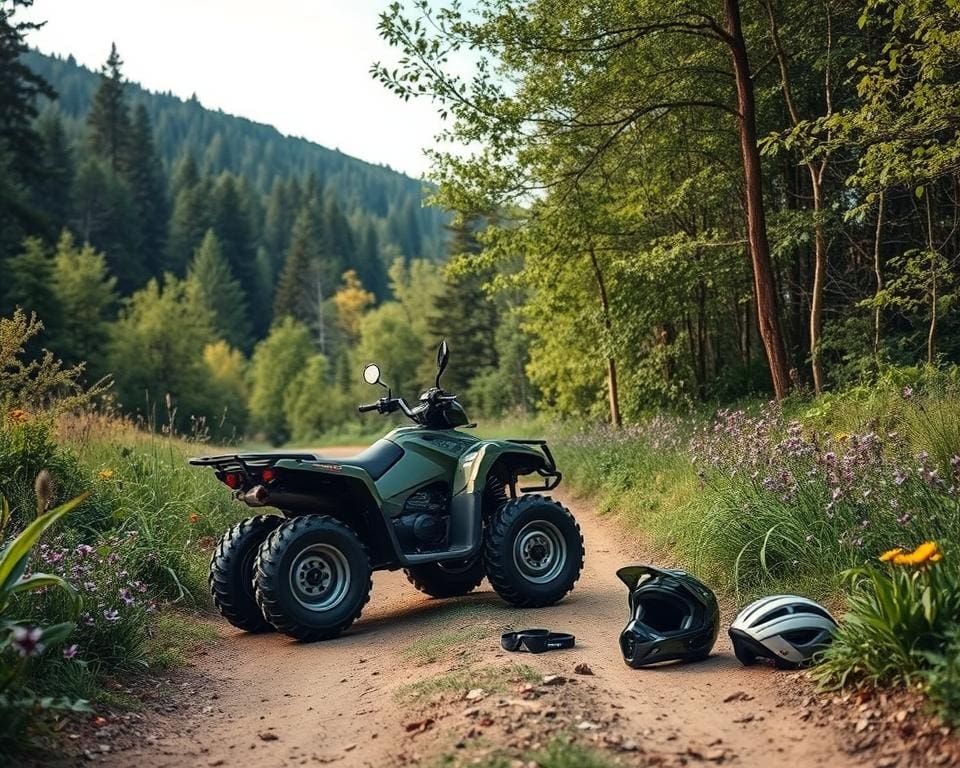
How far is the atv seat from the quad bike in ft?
0.04

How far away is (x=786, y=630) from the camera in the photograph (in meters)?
5.30

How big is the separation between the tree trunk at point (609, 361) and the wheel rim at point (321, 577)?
1313cm

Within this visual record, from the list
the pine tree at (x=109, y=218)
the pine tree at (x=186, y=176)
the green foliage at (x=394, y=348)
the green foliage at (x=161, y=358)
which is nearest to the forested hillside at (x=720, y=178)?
the green foliage at (x=161, y=358)

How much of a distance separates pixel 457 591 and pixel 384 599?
32.7 inches

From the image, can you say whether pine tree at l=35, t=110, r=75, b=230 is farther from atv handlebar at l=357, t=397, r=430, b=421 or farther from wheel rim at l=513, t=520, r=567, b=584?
wheel rim at l=513, t=520, r=567, b=584

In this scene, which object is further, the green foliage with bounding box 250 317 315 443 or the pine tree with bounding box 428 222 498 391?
the green foliage with bounding box 250 317 315 443

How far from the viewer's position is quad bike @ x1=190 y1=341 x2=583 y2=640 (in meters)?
6.85

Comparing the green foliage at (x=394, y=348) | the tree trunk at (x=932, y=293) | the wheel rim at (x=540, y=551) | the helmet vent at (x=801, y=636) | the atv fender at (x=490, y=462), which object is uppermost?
the green foliage at (x=394, y=348)

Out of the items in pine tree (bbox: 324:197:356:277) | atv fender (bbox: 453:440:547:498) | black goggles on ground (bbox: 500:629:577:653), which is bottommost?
black goggles on ground (bbox: 500:629:577:653)

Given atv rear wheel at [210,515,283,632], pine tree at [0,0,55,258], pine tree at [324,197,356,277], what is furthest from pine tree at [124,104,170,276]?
atv rear wheel at [210,515,283,632]

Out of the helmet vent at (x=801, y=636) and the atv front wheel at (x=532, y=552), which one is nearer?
the helmet vent at (x=801, y=636)

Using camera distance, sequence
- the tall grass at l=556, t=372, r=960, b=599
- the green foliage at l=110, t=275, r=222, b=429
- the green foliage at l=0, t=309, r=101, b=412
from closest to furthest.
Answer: the tall grass at l=556, t=372, r=960, b=599
the green foliage at l=0, t=309, r=101, b=412
the green foliage at l=110, t=275, r=222, b=429

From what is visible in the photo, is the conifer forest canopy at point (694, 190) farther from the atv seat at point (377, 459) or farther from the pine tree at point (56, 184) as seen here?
the pine tree at point (56, 184)

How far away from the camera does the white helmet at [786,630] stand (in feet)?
17.2
